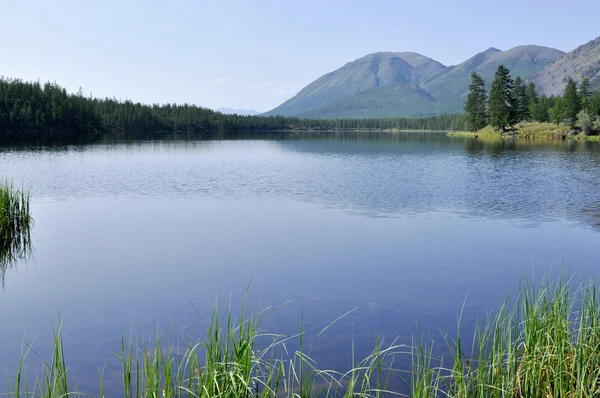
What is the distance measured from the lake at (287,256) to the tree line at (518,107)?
3605 inches

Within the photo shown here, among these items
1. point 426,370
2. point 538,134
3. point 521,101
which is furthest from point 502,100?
point 426,370

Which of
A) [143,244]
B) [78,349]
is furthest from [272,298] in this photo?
[143,244]

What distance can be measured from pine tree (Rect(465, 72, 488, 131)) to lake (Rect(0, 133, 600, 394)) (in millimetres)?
111345

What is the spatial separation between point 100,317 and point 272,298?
450 centimetres

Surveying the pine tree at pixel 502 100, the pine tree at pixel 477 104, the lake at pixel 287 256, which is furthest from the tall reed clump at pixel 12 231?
the pine tree at pixel 477 104

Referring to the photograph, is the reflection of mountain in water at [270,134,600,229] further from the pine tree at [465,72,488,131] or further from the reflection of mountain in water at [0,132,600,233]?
the pine tree at [465,72,488,131]

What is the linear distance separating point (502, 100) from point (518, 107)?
41.9 ft

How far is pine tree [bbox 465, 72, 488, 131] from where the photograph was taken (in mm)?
146875

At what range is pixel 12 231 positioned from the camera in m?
22.6

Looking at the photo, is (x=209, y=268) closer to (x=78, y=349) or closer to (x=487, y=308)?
(x=78, y=349)

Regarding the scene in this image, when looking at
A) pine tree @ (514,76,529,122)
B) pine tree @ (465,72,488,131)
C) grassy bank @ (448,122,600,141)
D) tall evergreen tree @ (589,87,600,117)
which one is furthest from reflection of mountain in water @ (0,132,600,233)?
pine tree @ (465,72,488,131)

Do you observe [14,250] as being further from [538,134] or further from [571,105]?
[538,134]

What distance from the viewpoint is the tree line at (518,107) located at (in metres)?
121

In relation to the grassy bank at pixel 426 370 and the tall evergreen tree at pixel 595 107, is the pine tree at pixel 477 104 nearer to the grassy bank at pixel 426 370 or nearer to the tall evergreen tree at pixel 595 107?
the tall evergreen tree at pixel 595 107
